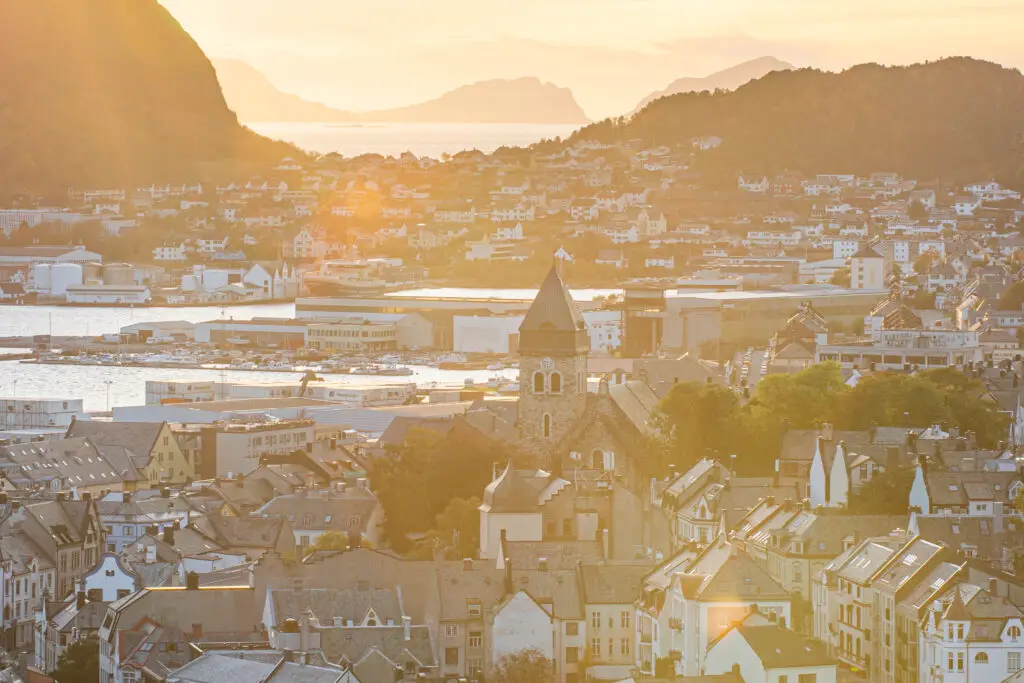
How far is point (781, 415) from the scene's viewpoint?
111 ft

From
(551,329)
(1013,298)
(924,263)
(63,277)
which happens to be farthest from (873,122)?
(551,329)

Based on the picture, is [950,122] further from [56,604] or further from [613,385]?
[56,604]

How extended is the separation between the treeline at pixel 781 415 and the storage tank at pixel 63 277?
8567 centimetres

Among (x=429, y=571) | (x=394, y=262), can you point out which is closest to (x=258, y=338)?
(x=394, y=262)

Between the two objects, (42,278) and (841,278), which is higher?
(841,278)

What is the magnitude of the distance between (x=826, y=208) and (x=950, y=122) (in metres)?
16.6

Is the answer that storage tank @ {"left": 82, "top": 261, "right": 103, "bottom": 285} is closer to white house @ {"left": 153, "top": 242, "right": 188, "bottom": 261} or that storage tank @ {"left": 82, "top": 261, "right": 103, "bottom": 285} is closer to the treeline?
white house @ {"left": 153, "top": 242, "right": 188, "bottom": 261}

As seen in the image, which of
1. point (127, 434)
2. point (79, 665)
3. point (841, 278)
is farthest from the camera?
point (841, 278)

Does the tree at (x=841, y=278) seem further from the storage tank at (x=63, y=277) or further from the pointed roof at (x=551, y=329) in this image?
the pointed roof at (x=551, y=329)

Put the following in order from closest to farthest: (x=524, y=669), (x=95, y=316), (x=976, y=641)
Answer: (x=976, y=641) < (x=524, y=669) < (x=95, y=316)

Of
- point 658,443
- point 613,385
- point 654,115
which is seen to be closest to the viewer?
point 658,443

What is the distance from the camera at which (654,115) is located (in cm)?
15800

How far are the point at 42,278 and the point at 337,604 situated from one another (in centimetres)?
9899

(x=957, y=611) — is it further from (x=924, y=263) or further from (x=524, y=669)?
(x=924, y=263)
